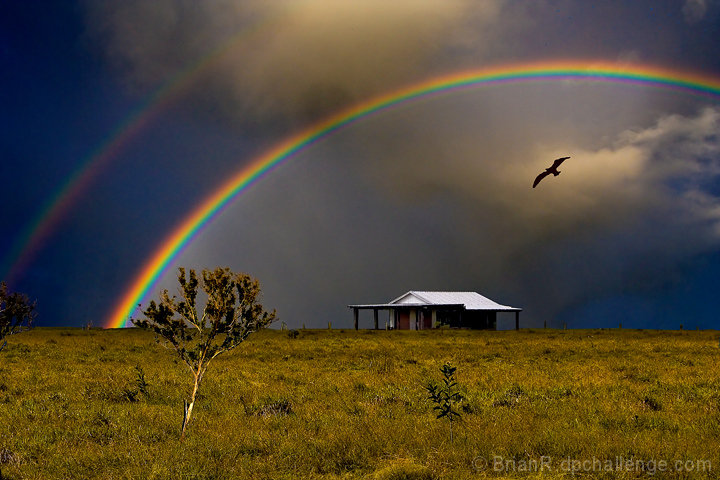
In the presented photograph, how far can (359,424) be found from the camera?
1092cm

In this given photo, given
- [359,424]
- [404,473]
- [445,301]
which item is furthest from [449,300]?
[404,473]

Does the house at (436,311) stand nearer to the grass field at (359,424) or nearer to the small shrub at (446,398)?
the grass field at (359,424)

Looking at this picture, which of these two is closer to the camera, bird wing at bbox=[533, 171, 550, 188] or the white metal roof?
bird wing at bbox=[533, 171, 550, 188]

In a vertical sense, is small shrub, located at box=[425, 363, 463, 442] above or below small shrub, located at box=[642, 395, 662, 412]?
above

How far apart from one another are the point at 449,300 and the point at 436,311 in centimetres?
443

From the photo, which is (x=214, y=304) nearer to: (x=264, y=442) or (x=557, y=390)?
(x=264, y=442)

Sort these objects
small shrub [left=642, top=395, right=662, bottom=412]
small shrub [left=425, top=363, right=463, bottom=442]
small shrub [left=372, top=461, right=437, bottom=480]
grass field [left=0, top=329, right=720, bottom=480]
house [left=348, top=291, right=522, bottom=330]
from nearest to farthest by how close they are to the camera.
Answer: small shrub [left=372, top=461, right=437, bottom=480] → grass field [left=0, top=329, right=720, bottom=480] → small shrub [left=425, top=363, right=463, bottom=442] → small shrub [left=642, top=395, right=662, bottom=412] → house [left=348, top=291, right=522, bottom=330]

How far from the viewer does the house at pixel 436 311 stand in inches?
2512

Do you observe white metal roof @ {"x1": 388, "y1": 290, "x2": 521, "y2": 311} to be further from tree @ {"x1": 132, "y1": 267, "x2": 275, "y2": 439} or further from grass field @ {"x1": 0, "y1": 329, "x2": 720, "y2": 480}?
tree @ {"x1": 132, "y1": 267, "x2": 275, "y2": 439}

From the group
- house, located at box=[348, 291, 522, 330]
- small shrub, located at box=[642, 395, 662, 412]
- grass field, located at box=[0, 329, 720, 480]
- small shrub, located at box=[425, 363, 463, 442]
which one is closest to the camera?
grass field, located at box=[0, 329, 720, 480]

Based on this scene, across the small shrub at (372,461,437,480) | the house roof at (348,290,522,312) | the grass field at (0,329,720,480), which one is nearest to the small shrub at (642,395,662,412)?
the grass field at (0,329,720,480)

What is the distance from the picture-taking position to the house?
6381 cm

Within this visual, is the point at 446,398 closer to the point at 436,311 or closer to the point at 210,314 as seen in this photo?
the point at 210,314

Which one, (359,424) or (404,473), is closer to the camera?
(404,473)
